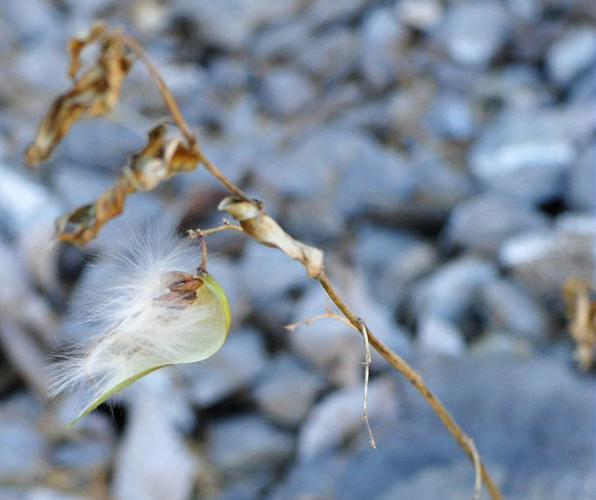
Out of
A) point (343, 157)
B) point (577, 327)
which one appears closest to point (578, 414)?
point (577, 327)

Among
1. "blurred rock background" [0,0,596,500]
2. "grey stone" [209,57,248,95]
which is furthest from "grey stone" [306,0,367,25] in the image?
"grey stone" [209,57,248,95]

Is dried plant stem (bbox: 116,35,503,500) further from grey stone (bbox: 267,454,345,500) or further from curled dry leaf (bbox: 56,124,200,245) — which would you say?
grey stone (bbox: 267,454,345,500)

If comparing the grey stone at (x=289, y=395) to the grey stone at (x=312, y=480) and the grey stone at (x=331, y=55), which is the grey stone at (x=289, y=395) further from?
the grey stone at (x=331, y=55)

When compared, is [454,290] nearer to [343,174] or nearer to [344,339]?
[344,339]

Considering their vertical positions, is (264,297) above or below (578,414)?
below

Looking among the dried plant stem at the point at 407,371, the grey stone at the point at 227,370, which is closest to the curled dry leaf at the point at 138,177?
the dried plant stem at the point at 407,371

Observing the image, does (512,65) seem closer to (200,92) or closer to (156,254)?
(200,92)

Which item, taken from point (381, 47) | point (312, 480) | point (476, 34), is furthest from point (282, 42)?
point (312, 480)
